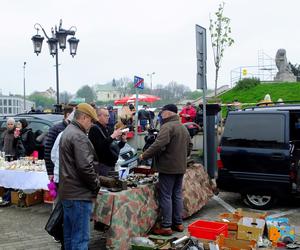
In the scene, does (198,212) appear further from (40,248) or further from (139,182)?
(40,248)

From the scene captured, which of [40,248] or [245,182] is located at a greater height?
[245,182]

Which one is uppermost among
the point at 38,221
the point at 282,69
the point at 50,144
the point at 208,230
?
the point at 282,69

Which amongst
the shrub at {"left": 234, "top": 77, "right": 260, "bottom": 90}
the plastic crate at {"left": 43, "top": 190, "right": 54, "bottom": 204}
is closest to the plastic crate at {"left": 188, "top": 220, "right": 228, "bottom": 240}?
the plastic crate at {"left": 43, "top": 190, "right": 54, "bottom": 204}

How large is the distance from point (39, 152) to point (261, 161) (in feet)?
16.1

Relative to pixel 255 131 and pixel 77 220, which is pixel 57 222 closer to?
pixel 77 220

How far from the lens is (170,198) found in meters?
6.08

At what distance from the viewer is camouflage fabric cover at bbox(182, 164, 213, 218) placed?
267 inches

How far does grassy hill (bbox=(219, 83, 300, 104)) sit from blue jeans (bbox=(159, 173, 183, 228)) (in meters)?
21.4

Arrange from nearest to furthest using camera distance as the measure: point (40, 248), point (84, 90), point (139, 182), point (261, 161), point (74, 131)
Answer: point (74, 131) → point (40, 248) → point (139, 182) → point (261, 161) → point (84, 90)

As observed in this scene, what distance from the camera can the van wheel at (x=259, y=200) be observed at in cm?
741

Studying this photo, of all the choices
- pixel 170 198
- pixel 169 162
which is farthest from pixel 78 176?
pixel 170 198

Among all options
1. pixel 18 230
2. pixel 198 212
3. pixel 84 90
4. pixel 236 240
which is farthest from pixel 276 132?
pixel 84 90

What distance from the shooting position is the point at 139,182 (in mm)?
6047

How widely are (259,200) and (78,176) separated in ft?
13.9
